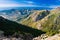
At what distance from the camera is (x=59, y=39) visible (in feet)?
429

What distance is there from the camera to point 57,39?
131375 mm

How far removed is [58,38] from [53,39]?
371 cm

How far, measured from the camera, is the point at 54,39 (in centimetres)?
13338

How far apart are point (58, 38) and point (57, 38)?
41.9 inches

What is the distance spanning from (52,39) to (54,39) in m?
3.44

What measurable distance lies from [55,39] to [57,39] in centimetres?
263

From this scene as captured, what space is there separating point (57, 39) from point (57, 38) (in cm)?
294

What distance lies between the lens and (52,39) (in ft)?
448

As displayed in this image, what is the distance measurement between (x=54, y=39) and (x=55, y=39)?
0.87 meters

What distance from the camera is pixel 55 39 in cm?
13375

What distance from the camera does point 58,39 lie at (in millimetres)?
130625

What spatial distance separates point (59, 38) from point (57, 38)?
65.0 inches

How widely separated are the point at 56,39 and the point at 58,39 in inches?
139
